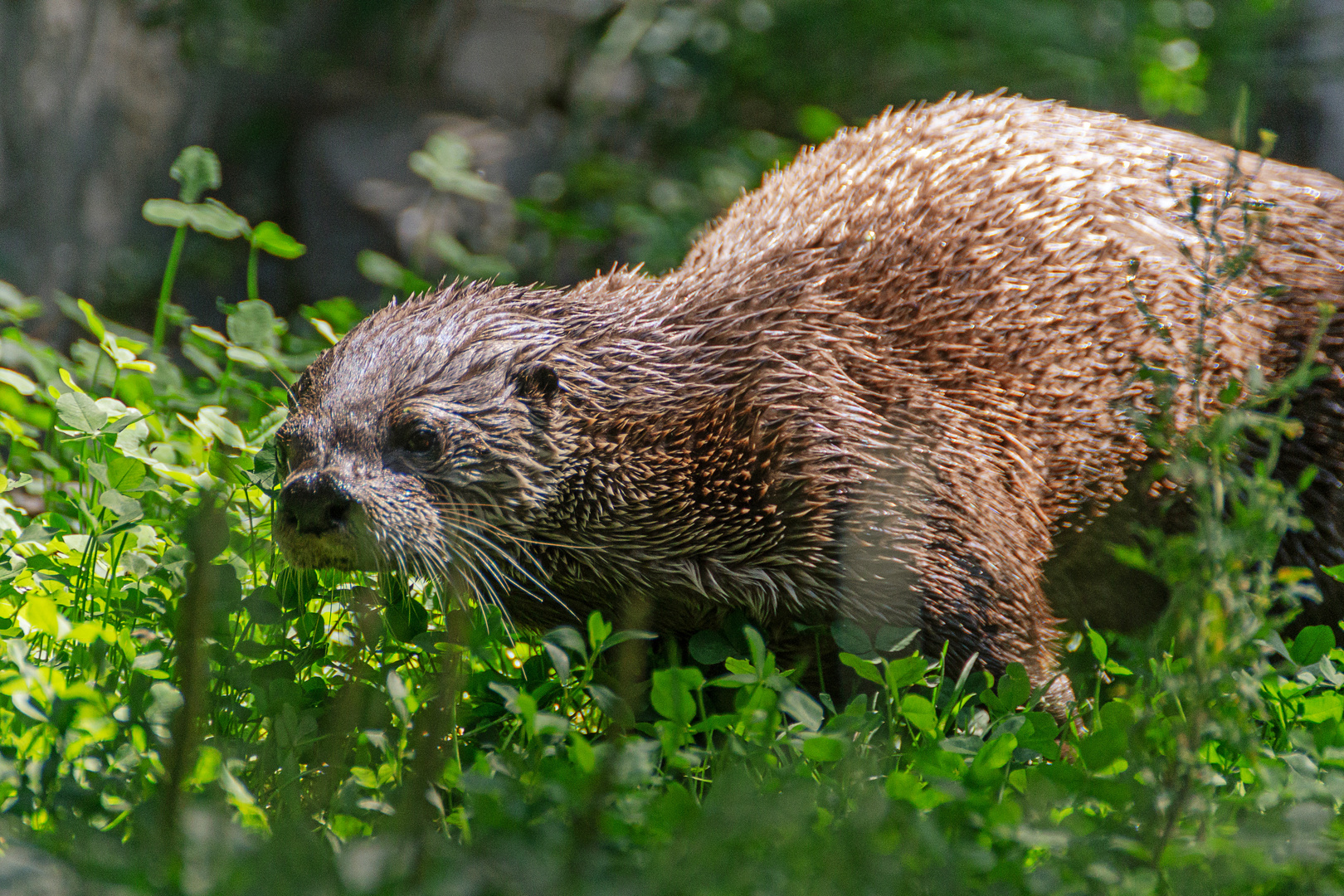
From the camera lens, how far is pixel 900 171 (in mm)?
3539

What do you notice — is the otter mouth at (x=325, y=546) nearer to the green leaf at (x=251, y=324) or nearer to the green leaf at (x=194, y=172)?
the green leaf at (x=251, y=324)

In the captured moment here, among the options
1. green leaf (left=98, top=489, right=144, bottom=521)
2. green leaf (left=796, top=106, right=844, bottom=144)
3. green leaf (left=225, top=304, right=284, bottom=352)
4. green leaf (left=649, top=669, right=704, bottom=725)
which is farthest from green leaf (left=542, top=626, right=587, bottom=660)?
green leaf (left=796, top=106, right=844, bottom=144)

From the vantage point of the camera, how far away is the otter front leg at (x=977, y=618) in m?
2.93

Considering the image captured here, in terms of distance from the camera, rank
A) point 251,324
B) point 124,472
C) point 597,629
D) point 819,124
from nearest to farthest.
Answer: point 597,629 → point 124,472 → point 251,324 → point 819,124

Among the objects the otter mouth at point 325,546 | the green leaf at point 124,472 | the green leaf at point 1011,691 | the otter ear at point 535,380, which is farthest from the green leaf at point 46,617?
the green leaf at point 1011,691

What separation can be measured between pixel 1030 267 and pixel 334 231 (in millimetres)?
4871

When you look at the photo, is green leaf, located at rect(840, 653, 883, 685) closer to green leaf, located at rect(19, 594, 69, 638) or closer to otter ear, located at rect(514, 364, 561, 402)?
otter ear, located at rect(514, 364, 561, 402)

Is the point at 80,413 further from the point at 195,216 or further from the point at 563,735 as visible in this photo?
the point at 563,735

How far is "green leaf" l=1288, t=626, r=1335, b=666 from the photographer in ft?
9.29

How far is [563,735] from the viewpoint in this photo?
94.0 inches

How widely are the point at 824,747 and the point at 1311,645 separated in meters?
1.31

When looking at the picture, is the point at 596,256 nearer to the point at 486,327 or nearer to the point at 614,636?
the point at 486,327

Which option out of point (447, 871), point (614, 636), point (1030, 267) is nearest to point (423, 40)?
point (1030, 267)

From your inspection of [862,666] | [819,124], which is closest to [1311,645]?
[862,666]
